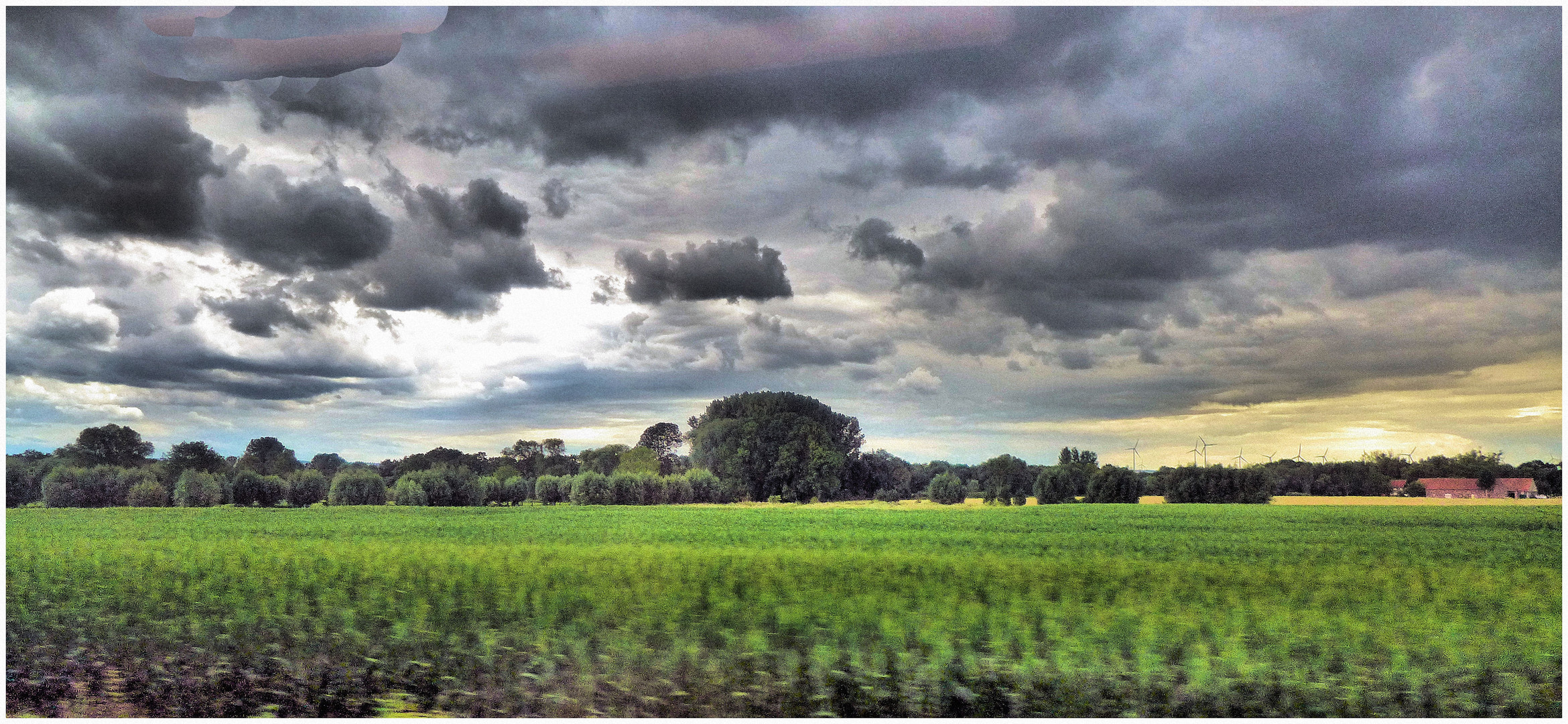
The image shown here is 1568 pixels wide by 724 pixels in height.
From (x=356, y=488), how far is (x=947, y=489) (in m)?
51.7

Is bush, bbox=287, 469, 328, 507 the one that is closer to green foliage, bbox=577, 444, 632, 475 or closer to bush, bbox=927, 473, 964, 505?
green foliage, bbox=577, 444, 632, 475

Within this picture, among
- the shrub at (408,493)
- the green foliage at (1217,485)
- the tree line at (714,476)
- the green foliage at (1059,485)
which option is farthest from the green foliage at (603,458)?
the green foliage at (1217,485)

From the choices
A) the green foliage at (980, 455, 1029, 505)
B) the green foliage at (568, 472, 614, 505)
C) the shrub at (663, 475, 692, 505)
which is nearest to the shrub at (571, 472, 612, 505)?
the green foliage at (568, 472, 614, 505)

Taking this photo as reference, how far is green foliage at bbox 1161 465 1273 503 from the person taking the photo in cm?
6438

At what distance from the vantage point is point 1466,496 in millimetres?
51219

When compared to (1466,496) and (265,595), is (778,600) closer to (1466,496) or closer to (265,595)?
(265,595)

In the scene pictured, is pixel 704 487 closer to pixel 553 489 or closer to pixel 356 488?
pixel 553 489

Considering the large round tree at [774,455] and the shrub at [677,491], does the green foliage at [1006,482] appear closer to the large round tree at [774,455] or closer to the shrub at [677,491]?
the large round tree at [774,455]

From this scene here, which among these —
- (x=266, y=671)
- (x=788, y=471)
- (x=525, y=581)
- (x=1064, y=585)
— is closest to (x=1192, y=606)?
(x=1064, y=585)

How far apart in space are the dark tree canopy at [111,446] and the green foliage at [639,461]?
4023cm

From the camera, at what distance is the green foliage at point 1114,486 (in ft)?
226

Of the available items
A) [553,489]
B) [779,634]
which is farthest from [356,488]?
[779,634]

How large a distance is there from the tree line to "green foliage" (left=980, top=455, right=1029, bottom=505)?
0.43 ft

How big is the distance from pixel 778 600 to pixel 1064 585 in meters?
4.53
